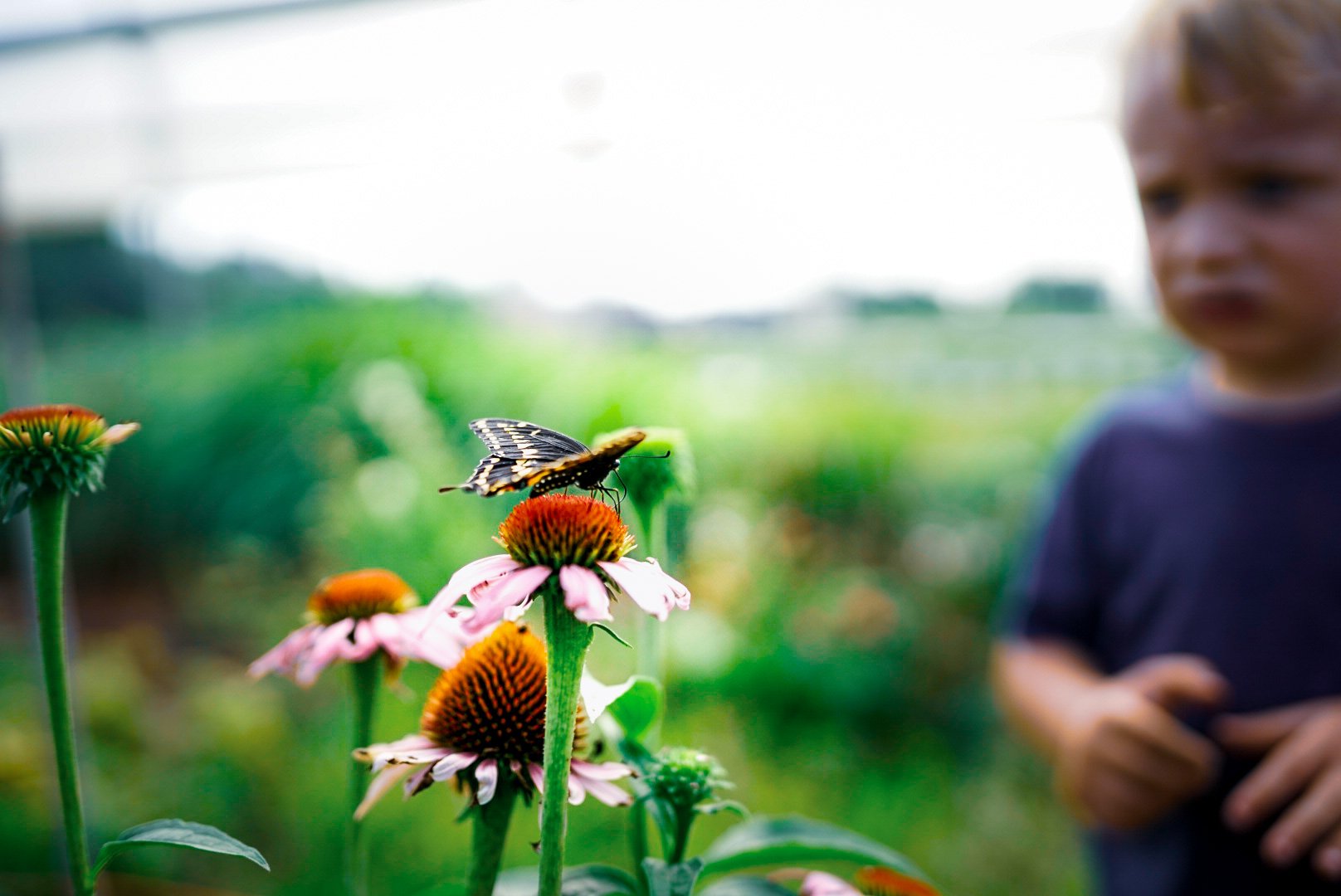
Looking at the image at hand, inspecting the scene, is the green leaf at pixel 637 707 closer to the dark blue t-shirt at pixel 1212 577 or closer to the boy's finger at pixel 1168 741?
the boy's finger at pixel 1168 741

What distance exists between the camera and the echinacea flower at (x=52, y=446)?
0.87 feet

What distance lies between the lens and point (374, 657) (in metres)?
0.35

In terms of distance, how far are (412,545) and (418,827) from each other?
0.67 meters

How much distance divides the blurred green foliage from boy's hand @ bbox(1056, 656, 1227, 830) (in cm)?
71

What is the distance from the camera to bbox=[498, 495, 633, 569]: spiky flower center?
24 centimetres

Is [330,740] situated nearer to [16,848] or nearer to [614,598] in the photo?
[16,848]

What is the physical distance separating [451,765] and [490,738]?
0.11 ft

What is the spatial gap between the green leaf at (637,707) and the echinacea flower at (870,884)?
0.08 meters

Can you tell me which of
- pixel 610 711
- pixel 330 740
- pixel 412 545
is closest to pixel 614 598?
pixel 610 711

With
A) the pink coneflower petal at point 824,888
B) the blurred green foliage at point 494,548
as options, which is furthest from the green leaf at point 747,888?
the blurred green foliage at point 494,548

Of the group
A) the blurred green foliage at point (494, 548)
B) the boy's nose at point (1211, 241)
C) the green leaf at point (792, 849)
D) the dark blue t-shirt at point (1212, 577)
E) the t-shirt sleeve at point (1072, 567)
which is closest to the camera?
the green leaf at point (792, 849)

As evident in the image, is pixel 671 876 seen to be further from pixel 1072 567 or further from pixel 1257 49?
pixel 1072 567

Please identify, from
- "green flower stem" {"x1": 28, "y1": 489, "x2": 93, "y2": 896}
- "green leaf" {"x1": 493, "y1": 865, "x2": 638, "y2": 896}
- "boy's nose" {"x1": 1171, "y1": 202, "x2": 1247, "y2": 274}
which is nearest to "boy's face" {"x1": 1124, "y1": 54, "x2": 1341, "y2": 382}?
"boy's nose" {"x1": 1171, "y1": 202, "x2": 1247, "y2": 274}

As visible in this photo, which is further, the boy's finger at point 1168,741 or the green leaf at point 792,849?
the boy's finger at point 1168,741
